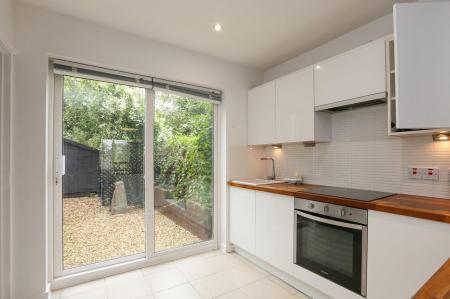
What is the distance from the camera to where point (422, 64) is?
1.48 m

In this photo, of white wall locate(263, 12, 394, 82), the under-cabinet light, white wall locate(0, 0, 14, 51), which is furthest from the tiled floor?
white wall locate(263, 12, 394, 82)

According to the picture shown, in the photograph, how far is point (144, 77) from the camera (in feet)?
8.32

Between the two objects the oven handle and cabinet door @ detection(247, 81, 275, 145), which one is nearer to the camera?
the oven handle

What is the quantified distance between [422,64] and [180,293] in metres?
2.60

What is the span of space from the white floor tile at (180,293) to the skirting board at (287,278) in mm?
828

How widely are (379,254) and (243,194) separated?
1.49 meters

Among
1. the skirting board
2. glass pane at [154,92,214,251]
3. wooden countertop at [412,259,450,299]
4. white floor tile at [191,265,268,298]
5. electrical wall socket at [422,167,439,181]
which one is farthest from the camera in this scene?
glass pane at [154,92,214,251]

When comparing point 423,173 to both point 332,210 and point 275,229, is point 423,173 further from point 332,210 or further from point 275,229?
point 275,229

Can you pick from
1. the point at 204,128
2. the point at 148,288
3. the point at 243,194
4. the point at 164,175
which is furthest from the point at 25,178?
the point at 243,194

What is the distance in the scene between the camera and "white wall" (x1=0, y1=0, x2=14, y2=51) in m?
1.64

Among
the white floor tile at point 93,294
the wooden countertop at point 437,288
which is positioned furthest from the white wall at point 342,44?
the white floor tile at point 93,294

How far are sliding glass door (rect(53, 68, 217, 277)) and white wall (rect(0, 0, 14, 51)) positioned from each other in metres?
0.47

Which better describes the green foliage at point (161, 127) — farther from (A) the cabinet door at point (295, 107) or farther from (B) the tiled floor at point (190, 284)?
(A) the cabinet door at point (295, 107)

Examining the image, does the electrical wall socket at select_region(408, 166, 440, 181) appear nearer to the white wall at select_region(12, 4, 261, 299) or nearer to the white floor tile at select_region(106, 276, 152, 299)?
the white floor tile at select_region(106, 276, 152, 299)
